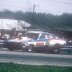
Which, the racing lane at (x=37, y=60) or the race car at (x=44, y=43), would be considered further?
the race car at (x=44, y=43)

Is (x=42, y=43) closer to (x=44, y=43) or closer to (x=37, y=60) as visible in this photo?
(x=44, y=43)

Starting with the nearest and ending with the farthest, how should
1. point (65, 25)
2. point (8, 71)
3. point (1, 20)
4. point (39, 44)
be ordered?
point (8, 71) → point (39, 44) → point (65, 25) → point (1, 20)

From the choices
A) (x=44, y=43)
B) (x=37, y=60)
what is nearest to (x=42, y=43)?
(x=44, y=43)

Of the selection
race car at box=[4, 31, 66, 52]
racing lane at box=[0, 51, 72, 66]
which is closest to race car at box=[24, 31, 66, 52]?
race car at box=[4, 31, 66, 52]

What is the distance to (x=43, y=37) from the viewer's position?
25562 mm

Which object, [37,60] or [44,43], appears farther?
[44,43]

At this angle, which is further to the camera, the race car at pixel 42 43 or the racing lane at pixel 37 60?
the race car at pixel 42 43

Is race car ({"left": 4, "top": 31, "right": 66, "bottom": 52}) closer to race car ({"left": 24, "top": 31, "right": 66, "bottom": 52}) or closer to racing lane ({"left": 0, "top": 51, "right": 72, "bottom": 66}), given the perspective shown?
race car ({"left": 24, "top": 31, "right": 66, "bottom": 52})

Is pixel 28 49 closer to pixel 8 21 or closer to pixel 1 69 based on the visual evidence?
pixel 1 69

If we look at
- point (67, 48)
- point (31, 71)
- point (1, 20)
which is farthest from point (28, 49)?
point (1, 20)

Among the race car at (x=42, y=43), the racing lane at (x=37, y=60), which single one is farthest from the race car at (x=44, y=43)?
the racing lane at (x=37, y=60)

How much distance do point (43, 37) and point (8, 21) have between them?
31010mm

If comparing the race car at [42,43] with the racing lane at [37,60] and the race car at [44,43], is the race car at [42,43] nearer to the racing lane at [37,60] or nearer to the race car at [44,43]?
the race car at [44,43]

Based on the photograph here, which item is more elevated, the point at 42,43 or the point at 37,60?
the point at 37,60
